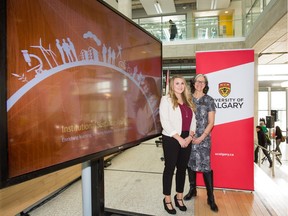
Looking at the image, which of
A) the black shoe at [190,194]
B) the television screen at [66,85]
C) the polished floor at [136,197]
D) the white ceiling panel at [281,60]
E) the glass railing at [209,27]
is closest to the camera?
the television screen at [66,85]

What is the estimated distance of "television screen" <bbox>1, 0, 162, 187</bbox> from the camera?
99 cm

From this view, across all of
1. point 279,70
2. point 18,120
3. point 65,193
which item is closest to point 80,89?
point 18,120

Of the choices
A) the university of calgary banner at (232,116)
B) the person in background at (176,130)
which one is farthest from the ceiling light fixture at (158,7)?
the person in background at (176,130)

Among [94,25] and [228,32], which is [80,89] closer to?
[94,25]

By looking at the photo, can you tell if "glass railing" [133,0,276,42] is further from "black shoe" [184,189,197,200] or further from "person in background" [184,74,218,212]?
"black shoe" [184,189,197,200]

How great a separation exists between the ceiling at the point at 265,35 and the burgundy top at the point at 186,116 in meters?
3.25

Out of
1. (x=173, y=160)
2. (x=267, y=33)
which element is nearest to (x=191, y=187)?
(x=173, y=160)

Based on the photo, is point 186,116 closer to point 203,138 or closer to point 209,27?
point 203,138

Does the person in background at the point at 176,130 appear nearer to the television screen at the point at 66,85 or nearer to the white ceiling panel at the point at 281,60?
the television screen at the point at 66,85

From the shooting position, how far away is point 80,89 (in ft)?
4.43

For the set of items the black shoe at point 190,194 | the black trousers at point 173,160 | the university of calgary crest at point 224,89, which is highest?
the university of calgary crest at point 224,89

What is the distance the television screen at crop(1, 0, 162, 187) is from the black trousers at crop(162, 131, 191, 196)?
1.47ft

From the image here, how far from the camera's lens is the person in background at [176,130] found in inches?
88.5

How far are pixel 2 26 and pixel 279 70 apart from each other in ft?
36.8
